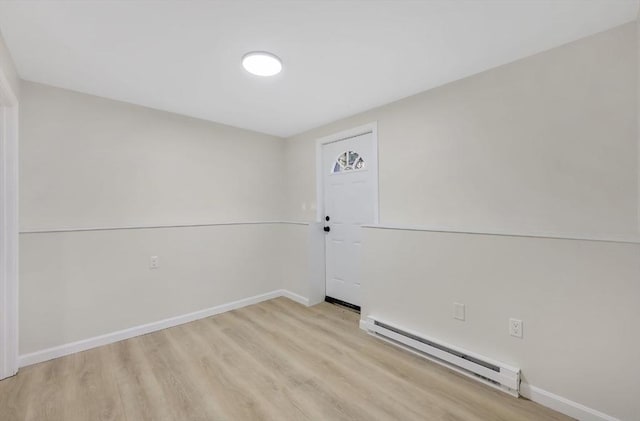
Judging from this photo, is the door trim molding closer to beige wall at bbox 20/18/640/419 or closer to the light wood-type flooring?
beige wall at bbox 20/18/640/419

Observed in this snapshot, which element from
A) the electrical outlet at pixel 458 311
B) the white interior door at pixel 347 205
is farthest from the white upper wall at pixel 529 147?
the electrical outlet at pixel 458 311

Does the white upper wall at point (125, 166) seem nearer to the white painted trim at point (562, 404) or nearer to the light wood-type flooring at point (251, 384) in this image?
the light wood-type flooring at point (251, 384)

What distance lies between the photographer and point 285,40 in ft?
5.68

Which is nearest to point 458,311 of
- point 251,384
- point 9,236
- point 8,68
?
point 251,384

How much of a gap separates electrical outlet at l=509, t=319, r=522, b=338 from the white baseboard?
219 centimetres

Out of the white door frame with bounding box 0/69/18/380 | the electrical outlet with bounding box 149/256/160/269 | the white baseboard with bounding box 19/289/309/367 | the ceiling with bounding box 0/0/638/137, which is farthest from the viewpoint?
the electrical outlet with bounding box 149/256/160/269

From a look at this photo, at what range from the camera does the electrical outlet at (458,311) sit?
81.6 inches

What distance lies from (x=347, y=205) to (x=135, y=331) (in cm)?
254

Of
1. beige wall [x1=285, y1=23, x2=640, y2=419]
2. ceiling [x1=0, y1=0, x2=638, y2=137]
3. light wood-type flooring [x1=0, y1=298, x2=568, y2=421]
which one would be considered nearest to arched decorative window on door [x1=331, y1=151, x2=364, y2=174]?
beige wall [x1=285, y1=23, x2=640, y2=419]

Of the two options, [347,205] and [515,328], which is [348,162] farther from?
[515,328]

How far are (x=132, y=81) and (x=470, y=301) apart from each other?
3.20 m

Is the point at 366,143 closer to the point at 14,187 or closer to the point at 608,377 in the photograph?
the point at 608,377

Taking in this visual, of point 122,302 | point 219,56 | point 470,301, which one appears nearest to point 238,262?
point 122,302

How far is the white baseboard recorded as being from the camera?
2180 millimetres
